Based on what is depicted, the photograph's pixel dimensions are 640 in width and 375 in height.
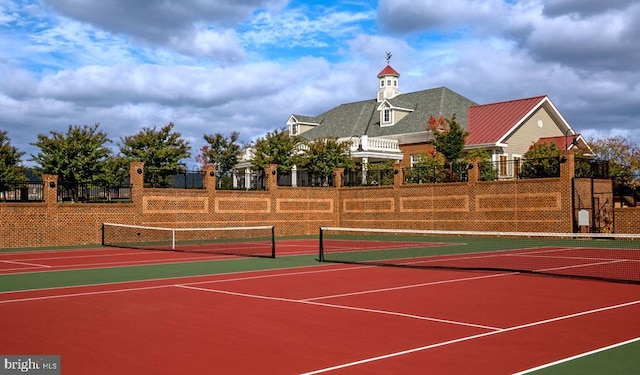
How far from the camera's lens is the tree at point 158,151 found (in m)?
42.5

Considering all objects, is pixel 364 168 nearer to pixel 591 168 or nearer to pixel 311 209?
pixel 311 209

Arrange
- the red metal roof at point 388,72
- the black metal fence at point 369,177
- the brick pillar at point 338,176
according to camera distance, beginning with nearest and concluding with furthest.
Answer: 1. the black metal fence at point 369,177
2. the brick pillar at point 338,176
3. the red metal roof at point 388,72

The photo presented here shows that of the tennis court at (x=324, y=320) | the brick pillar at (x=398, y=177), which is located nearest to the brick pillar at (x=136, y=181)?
the brick pillar at (x=398, y=177)

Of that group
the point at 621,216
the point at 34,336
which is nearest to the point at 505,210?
the point at 621,216

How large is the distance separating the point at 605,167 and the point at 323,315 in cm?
2931

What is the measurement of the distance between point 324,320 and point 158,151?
34.4m

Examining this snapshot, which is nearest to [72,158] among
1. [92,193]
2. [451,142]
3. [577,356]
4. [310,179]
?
[92,193]

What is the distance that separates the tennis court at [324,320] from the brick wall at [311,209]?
14.2 metres

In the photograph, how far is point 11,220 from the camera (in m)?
29.9

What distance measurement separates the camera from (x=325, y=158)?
155ft

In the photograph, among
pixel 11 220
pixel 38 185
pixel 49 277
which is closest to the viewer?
pixel 49 277

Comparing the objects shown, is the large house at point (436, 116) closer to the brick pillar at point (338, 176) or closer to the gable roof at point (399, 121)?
the gable roof at point (399, 121)

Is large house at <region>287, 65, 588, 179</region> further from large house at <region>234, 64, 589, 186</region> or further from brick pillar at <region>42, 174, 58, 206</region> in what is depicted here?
brick pillar at <region>42, 174, 58, 206</region>

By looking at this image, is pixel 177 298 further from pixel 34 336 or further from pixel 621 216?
pixel 621 216
